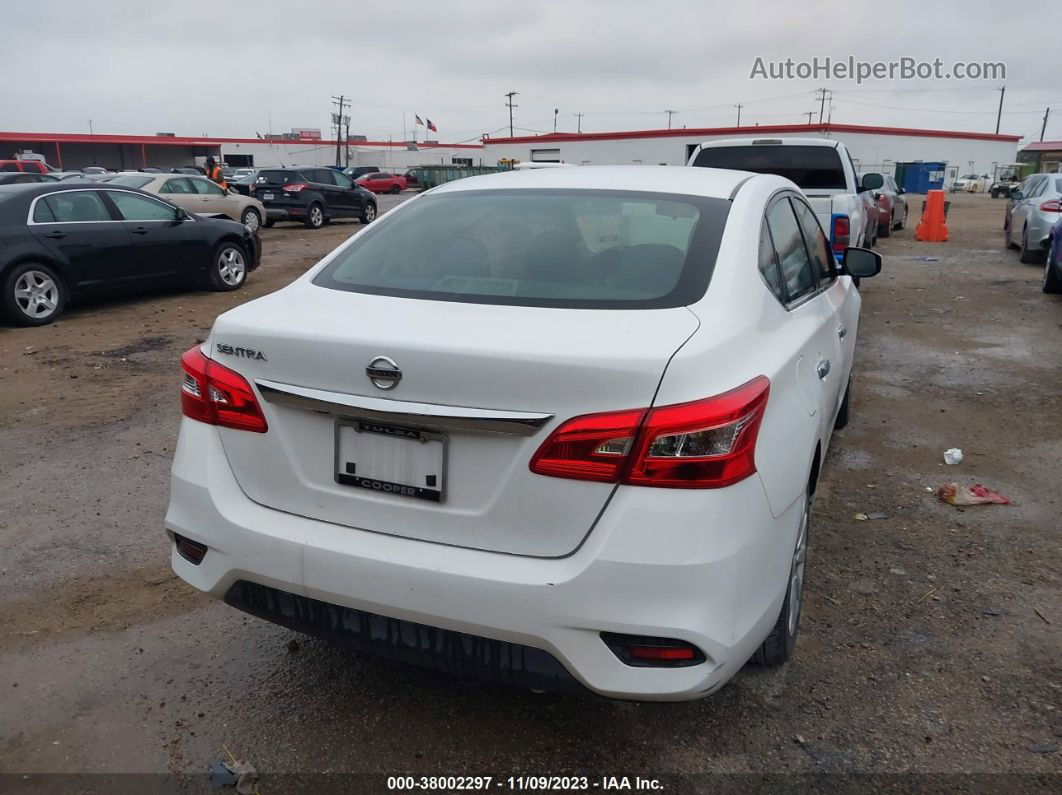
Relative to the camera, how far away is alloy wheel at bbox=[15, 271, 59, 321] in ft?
29.6

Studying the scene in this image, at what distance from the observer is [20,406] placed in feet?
21.1

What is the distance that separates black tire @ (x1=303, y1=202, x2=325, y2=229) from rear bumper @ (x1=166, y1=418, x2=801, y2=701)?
70.5 ft

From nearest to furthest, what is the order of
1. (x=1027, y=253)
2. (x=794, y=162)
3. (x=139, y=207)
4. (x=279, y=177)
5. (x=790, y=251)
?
1. (x=790, y=251)
2. (x=139, y=207)
3. (x=794, y=162)
4. (x=1027, y=253)
5. (x=279, y=177)

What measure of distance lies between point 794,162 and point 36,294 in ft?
29.3

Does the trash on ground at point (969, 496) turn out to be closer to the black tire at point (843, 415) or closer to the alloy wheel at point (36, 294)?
the black tire at point (843, 415)

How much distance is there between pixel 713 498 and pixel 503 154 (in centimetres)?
7497

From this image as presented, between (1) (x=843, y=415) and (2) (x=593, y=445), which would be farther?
(1) (x=843, y=415)

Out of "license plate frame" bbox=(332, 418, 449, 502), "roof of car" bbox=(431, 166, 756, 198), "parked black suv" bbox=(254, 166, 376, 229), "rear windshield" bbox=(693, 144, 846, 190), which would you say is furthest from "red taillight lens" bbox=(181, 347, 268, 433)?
"parked black suv" bbox=(254, 166, 376, 229)

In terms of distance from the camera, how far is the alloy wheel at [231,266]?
451 inches

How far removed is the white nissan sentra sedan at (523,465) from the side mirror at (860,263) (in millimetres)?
1902

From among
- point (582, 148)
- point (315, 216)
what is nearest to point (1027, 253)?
point (315, 216)

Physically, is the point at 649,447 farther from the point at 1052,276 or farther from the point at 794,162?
the point at 1052,276

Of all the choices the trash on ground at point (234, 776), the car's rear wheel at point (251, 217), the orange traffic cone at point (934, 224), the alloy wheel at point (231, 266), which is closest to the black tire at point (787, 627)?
the trash on ground at point (234, 776)

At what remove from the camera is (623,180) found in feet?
11.1
